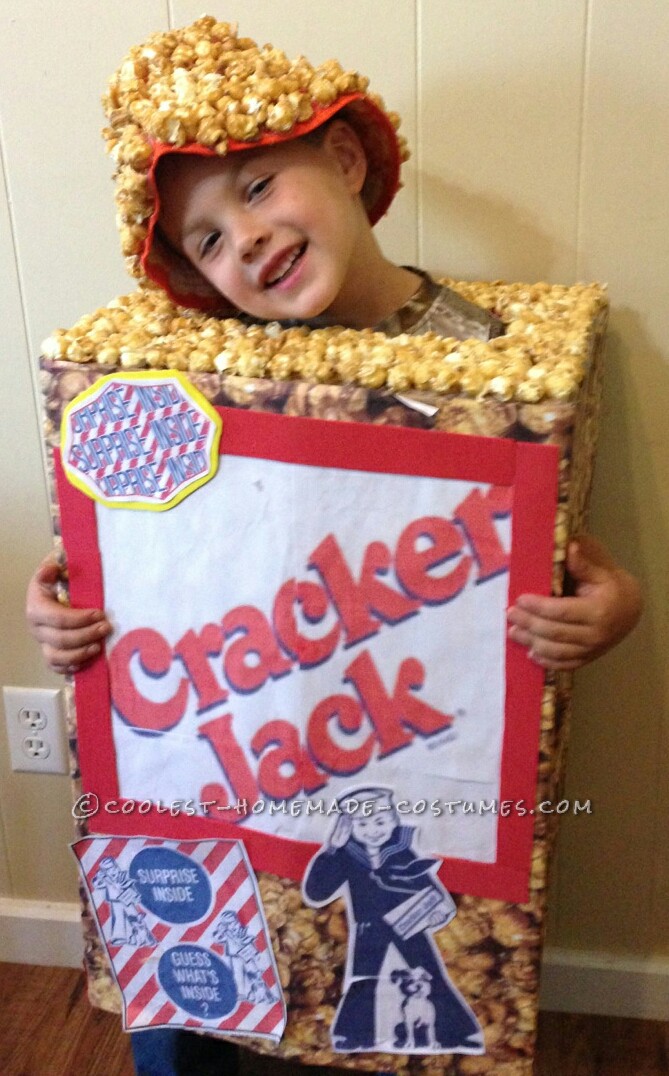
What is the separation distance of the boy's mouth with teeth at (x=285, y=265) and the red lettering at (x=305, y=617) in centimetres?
23

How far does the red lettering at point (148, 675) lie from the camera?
0.75 m

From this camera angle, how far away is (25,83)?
964mm

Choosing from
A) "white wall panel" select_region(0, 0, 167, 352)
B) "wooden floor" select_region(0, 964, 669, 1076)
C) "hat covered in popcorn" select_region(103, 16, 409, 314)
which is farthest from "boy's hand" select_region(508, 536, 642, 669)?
"wooden floor" select_region(0, 964, 669, 1076)

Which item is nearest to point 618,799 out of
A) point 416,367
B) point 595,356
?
point 595,356

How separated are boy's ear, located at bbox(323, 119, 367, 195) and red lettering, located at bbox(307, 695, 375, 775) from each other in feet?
1.33

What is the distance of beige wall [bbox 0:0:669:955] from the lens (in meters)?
0.90

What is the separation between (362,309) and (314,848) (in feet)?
1.41

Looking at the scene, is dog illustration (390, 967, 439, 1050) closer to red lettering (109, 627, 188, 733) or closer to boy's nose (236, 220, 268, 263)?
red lettering (109, 627, 188, 733)

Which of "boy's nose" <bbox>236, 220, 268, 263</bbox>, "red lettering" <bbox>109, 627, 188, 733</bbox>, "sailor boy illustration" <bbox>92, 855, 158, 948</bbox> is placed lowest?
"sailor boy illustration" <bbox>92, 855, 158, 948</bbox>

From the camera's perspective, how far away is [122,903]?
815 mm

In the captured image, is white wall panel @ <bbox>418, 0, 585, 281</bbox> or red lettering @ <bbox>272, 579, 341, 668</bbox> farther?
white wall panel @ <bbox>418, 0, 585, 281</bbox>

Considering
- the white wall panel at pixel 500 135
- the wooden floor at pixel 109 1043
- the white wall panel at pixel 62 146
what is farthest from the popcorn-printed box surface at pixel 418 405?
the wooden floor at pixel 109 1043

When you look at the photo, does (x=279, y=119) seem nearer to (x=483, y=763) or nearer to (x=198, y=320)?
(x=198, y=320)

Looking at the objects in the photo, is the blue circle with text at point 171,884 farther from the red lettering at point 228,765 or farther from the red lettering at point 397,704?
the red lettering at point 397,704
